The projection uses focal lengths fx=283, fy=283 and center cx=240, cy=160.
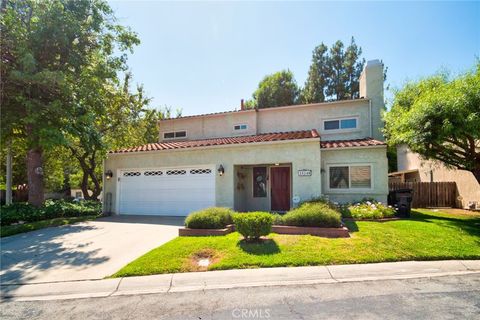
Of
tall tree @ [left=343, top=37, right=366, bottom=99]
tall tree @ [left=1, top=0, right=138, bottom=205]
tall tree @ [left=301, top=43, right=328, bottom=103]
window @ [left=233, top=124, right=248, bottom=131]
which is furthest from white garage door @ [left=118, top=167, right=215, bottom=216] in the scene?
tall tree @ [left=343, top=37, right=366, bottom=99]

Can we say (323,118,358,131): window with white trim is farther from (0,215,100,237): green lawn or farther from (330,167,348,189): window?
(0,215,100,237): green lawn

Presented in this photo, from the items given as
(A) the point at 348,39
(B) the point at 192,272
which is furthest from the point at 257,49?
(A) the point at 348,39

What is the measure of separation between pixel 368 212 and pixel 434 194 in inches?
396

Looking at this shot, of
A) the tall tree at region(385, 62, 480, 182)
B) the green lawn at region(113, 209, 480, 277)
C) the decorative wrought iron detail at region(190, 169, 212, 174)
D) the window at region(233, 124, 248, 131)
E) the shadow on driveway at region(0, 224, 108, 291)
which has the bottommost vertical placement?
the shadow on driveway at region(0, 224, 108, 291)

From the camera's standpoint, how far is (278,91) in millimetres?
32875

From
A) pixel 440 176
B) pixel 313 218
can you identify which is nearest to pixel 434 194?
pixel 440 176

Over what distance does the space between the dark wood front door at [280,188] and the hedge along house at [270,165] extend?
0.05 m

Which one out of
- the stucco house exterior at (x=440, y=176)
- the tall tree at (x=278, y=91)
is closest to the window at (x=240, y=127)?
the stucco house exterior at (x=440, y=176)

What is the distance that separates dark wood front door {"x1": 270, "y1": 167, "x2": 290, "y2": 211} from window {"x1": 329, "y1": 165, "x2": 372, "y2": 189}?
213cm

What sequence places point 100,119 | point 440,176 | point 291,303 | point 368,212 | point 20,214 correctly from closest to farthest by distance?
point 291,303 < point 368,212 < point 20,214 < point 100,119 < point 440,176

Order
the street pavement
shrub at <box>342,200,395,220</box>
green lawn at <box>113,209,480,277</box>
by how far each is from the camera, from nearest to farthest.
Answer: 1. the street pavement
2. green lawn at <box>113,209,480,277</box>
3. shrub at <box>342,200,395,220</box>

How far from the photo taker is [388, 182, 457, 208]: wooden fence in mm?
17462

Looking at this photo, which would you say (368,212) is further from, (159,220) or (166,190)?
(166,190)

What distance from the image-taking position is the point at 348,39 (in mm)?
32969
